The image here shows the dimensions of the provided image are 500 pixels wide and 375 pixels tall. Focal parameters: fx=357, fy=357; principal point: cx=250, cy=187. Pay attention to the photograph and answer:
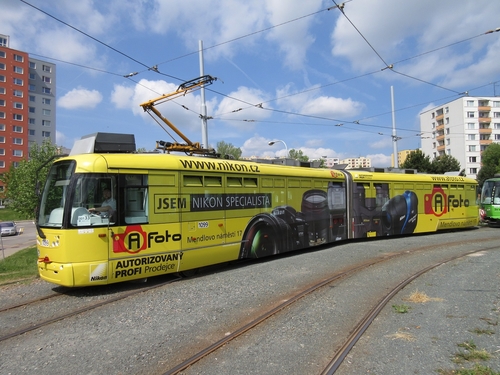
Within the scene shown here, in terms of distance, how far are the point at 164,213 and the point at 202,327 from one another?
307 centimetres

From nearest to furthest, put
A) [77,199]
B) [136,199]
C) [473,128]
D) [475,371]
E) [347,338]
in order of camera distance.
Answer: [475,371], [347,338], [77,199], [136,199], [473,128]

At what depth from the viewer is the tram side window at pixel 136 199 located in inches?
279

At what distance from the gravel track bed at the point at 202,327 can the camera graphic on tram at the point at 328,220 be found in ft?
5.61

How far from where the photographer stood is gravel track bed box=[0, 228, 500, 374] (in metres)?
3.96

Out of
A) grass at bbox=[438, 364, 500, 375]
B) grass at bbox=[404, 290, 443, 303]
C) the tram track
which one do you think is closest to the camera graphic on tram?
the tram track

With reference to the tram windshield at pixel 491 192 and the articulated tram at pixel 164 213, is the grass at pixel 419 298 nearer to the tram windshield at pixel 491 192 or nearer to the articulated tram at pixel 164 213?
the articulated tram at pixel 164 213

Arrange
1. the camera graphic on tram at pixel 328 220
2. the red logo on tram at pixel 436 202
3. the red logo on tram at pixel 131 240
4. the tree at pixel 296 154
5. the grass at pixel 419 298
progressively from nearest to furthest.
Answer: the grass at pixel 419 298 < the red logo on tram at pixel 131 240 < the camera graphic on tram at pixel 328 220 < the red logo on tram at pixel 436 202 < the tree at pixel 296 154

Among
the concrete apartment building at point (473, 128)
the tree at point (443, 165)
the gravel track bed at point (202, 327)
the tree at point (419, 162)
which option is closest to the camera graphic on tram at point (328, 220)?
the gravel track bed at point (202, 327)

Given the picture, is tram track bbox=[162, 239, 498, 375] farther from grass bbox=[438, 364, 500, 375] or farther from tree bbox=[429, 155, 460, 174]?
tree bbox=[429, 155, 460, 174]

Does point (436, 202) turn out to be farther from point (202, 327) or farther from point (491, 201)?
point (202, 327)

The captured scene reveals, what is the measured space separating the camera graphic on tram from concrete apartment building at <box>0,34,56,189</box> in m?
61.4

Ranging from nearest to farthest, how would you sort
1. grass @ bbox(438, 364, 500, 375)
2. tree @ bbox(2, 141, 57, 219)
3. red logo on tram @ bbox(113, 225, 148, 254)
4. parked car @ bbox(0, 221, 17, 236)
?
grass @ bbox(438, 364, 500, 375) < red logo on tram @ bbox(113, 225, 148, 254) < tree @ bbox(2, 141, 57, 219) < parked car @ bbox(0, 221, 17, 236)

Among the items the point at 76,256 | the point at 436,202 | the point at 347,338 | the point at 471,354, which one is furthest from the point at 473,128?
the point at 76,256

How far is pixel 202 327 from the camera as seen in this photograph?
200 inches
